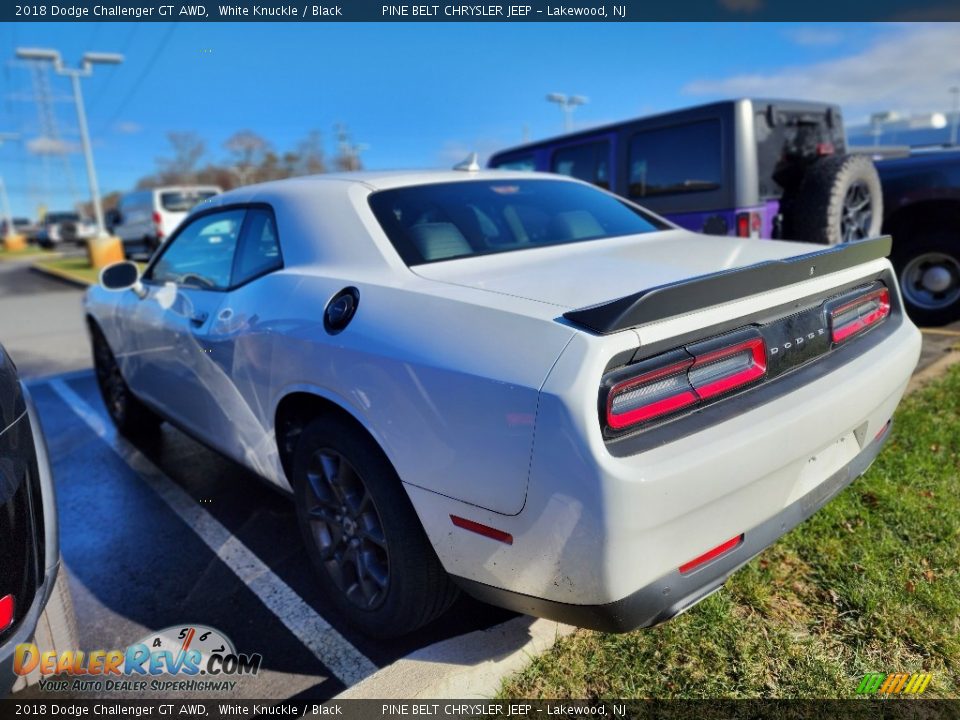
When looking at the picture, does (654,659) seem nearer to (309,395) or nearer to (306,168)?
(309,395)

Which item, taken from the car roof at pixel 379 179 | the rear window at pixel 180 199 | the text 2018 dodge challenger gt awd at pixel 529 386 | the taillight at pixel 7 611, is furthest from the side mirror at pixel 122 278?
the rear window at pixel 180 199

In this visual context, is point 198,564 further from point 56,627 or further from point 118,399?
point 118,399

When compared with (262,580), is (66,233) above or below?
above

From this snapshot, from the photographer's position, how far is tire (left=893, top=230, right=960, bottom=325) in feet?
18.9

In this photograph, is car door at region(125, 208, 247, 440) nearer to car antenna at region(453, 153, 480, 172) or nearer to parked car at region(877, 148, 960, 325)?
car antenna at region(453, 153, 480, 172)

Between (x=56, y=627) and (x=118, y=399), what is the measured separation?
2677mm

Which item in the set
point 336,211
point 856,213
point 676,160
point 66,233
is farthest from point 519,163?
point 66,233

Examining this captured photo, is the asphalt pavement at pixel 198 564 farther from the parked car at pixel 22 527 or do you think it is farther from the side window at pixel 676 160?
the side window at pixel 676 160

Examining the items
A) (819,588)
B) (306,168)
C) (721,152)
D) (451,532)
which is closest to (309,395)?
(451,532)

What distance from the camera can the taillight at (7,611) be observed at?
176cm

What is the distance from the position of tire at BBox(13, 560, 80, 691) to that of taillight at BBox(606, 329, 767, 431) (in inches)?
70.3

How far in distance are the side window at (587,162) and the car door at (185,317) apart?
4061mm

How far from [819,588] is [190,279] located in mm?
3100

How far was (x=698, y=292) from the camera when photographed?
1.76 meters
